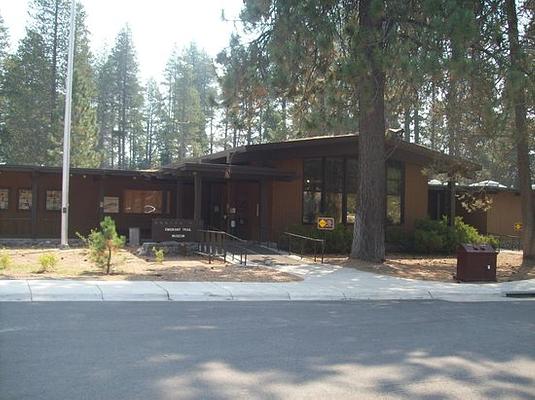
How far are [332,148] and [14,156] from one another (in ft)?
106

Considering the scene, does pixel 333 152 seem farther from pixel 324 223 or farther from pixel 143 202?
pixel 143 202

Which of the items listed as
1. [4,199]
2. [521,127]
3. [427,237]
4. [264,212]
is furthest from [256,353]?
[4,199]

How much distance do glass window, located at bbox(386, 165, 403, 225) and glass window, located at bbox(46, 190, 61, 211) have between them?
544 inches

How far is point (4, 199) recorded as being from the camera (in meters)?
24.5

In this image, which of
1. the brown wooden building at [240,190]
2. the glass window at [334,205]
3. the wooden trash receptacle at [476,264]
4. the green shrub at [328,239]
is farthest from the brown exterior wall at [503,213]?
the wooden trash receptacle at [476,264]

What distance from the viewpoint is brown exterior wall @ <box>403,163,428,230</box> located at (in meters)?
25.0

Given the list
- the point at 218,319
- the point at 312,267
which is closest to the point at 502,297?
the point at 312,267

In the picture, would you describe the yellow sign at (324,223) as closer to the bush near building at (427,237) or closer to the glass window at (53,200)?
the bush near building at (427,237)

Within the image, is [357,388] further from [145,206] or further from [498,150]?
[145,206]

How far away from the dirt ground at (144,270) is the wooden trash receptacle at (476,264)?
4.34m

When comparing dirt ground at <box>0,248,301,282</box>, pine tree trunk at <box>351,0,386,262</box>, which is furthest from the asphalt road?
pine tree trunk at <box>351,0,386,262</box>

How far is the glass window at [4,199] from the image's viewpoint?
24422 mm

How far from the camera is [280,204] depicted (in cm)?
2294

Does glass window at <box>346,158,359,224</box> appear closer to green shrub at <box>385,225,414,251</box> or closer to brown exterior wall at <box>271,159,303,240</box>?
green shrub at <box>385,225,414,251</box>
